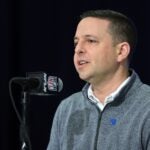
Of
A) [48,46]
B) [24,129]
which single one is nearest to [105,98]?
[24,129]

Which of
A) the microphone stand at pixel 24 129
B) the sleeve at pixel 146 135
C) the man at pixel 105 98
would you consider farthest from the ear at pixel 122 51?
the microphone stand at pixel 24 129

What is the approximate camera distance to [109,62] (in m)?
2.19

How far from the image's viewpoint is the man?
1991mm

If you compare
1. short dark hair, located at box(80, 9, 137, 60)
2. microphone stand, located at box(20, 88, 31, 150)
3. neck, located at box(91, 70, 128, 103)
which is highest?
short dark hair, located at box(80, 9, 137, 60)

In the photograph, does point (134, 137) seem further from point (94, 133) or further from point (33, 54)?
point (33, 54)

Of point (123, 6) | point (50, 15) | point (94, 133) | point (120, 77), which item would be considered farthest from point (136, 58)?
point (94, 133)

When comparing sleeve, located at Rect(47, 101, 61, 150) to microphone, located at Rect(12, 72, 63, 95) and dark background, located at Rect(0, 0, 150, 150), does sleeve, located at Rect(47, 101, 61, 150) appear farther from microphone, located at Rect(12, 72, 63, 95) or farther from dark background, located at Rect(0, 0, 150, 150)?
dark background, located at Rect(0, 0, 150, 150)

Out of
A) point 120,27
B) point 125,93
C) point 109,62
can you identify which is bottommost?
point 125,93

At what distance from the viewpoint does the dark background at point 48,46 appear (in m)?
3.34

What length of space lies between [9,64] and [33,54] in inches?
8.4

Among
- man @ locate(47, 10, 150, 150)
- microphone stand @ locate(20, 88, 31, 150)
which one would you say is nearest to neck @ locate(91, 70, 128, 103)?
man @ locate(47, 10, 150, 150)

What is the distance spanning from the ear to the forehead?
115 mm

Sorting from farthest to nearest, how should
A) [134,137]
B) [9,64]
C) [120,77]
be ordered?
[9,64], [120,77], [134,137]

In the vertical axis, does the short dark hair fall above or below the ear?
above
